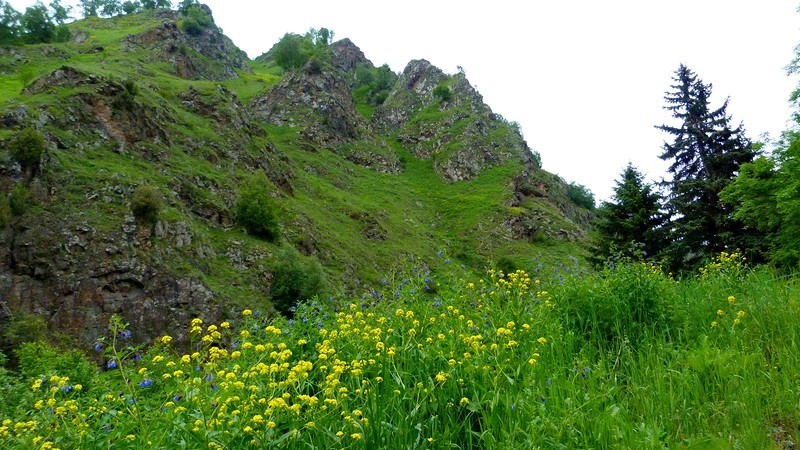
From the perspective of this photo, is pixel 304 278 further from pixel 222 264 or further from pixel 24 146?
pixel 24 146

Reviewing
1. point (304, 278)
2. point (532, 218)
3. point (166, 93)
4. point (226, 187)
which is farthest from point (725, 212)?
point (166, 93)

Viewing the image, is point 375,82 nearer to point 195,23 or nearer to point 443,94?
point 443,94

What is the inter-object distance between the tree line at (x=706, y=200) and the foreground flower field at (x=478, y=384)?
45.0 ft

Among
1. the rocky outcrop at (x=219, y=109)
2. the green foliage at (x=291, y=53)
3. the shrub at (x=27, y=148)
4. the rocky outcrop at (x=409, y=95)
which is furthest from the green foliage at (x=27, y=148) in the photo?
the green foliage at (x=291, y=53)

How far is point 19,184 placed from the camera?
2589cm

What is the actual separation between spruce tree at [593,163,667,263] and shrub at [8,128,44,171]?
3376 cm

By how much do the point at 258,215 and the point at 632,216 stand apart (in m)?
26.9

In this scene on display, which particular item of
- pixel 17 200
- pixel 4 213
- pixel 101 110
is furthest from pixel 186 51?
pixel 4 213

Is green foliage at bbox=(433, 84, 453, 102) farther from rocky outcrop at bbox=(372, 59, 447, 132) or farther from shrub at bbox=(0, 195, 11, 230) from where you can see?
shrub at bbox=(0, 195, 11, 230)

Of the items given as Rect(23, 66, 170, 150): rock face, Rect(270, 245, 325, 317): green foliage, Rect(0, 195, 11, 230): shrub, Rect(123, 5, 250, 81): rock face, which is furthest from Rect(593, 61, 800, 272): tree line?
Rect(123, 5, 250, 81): rock face

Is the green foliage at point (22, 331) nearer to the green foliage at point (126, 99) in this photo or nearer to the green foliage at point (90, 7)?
the green foliage at point (126, 99)

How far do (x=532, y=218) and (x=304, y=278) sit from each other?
48167 mm

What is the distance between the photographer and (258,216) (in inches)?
1428

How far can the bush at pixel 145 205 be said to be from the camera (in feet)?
94.2
